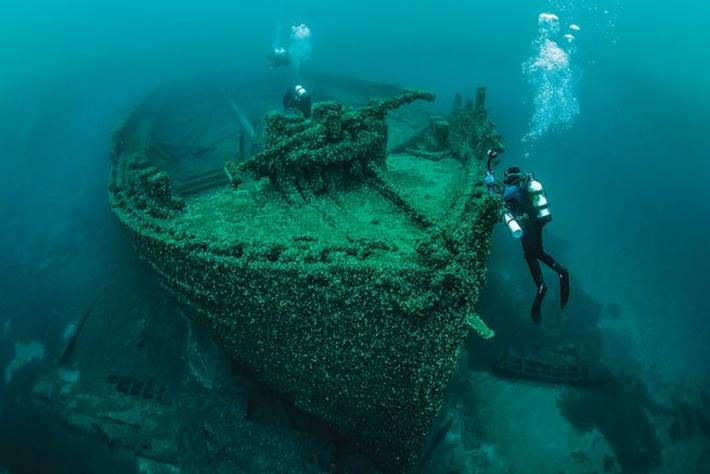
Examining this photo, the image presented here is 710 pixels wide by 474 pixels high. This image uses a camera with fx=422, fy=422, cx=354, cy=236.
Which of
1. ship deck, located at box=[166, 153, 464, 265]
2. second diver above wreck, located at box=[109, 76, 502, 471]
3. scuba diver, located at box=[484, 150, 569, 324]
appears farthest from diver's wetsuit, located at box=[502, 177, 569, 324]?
ship deck, located at box=[166, 153, 464, 265]

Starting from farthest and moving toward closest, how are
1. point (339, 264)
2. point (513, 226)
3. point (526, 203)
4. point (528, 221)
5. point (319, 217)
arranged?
point (319, 217)
point (528, 221)
point (526, 203)
point (513, 226)
point (339, 264)

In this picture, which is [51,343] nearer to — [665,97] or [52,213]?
[52,213]

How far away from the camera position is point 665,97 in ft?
98.5

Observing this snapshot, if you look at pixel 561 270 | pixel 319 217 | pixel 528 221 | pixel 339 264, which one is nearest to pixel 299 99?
pixel 319 217

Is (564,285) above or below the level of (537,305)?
above

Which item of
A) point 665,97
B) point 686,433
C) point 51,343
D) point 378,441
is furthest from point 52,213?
point 665,97

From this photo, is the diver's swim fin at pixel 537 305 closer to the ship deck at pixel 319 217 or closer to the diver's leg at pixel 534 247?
the diver's leg at pixel 534 247

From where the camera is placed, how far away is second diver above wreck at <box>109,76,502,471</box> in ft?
14.6

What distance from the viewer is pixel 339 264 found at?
4508mm

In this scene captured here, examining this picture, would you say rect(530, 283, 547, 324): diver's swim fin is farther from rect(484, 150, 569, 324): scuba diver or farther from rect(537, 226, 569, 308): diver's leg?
rect(537, 226, 569, 308): diver's leg

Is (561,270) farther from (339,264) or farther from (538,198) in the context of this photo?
(339,264)

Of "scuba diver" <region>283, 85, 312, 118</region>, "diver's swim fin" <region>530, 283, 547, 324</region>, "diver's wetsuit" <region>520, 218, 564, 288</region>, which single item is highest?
"scuba diver" <region>283, 85, 312, 118</region>

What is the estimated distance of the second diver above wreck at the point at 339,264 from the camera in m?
4.45

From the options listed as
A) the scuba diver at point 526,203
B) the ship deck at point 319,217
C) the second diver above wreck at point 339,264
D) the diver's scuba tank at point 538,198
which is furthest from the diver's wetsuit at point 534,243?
the ship deck at point 319,217
